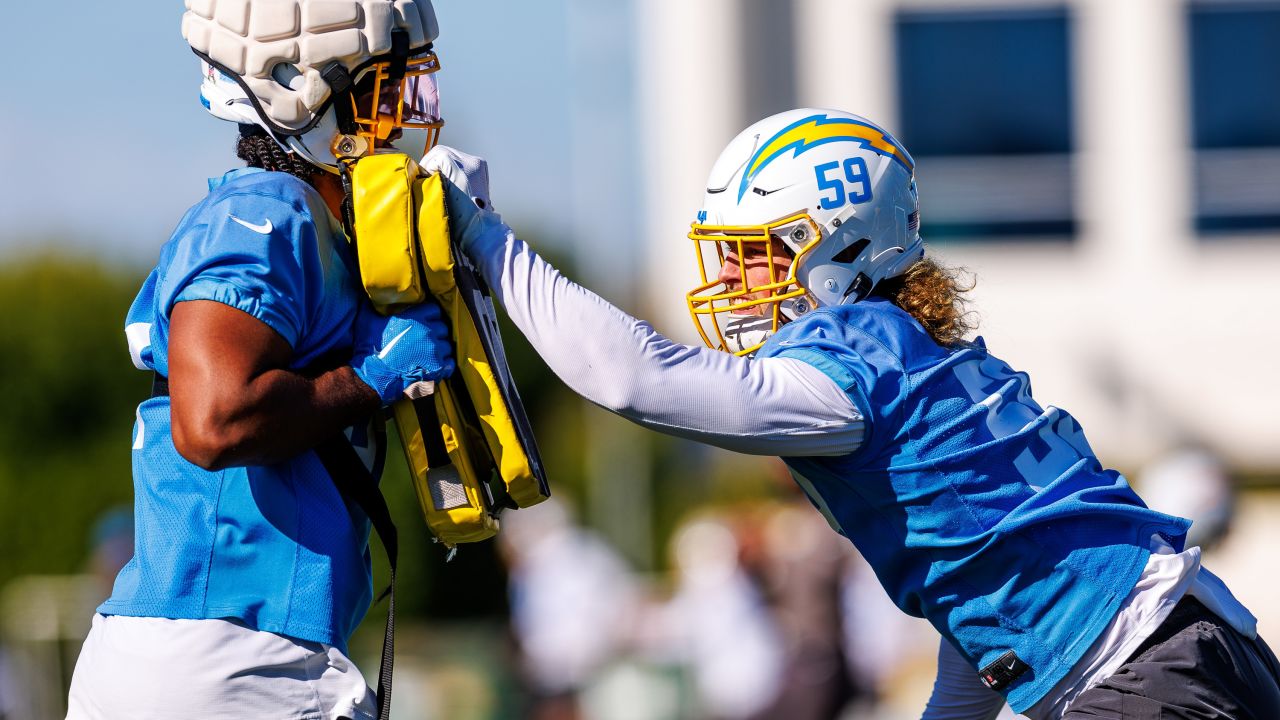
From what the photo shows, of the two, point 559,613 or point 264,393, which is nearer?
point 264,393

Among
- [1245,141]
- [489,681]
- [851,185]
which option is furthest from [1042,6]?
[851,185]

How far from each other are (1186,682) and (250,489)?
1.93m

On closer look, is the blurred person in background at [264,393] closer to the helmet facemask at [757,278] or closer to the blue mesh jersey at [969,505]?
the helmet facemask at [757,278]

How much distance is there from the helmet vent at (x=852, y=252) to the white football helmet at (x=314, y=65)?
103 cm

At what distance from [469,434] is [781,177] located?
3.04 ft

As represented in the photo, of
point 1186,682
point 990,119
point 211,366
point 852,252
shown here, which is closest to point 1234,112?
point 990,119

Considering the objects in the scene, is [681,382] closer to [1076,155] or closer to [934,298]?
[934,298]

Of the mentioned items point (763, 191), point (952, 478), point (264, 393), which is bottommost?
point (952, 478)

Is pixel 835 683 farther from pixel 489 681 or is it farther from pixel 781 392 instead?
pixel 781 392

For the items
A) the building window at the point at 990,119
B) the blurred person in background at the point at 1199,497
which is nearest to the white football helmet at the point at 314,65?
the blurred person in background at the point at 1199,497

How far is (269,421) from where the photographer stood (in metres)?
3.03

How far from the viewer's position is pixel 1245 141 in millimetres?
20922

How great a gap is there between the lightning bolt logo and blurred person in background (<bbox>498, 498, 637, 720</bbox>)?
7.78m

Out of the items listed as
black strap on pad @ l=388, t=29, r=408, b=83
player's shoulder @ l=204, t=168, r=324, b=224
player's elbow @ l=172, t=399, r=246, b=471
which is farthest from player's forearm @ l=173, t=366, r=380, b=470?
black strap on pad @ l=388, t=29, r=408, b=83
